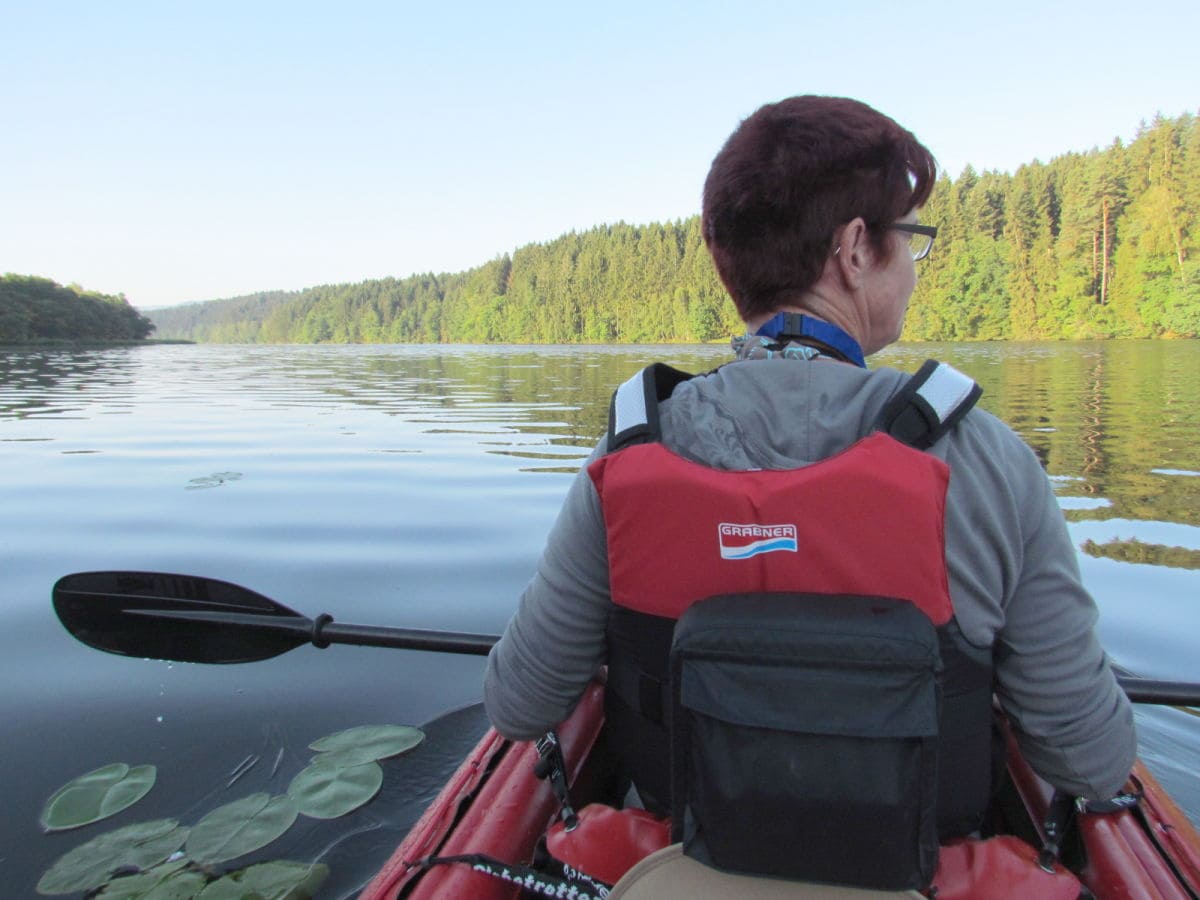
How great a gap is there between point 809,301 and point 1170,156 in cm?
7907

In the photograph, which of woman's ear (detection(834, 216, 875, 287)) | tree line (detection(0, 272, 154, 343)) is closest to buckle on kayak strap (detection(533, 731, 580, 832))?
woman's ear (detection(834, 216, 875, 287))

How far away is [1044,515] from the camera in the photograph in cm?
134

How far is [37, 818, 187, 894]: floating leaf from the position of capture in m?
2.54

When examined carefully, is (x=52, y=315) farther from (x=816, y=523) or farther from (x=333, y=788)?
(x=816, y=523)

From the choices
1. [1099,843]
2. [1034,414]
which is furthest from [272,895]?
[1034,414]

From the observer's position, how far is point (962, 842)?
148cm

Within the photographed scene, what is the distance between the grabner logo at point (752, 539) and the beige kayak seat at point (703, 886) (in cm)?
49

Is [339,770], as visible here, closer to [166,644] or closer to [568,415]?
[166,644]

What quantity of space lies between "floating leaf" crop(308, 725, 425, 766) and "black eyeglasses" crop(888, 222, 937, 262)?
2985 mm

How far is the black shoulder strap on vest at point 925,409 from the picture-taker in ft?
4.24

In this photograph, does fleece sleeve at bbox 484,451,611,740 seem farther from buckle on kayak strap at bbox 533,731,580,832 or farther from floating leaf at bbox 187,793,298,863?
floating leaf at bbox 187,793,298,863

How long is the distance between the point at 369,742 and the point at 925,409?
10.2ft

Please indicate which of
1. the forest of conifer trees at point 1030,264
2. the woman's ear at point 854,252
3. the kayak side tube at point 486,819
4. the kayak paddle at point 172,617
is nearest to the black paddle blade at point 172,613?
the kayak paddle at point 172,617

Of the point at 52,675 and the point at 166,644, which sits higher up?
the point at 166,644
